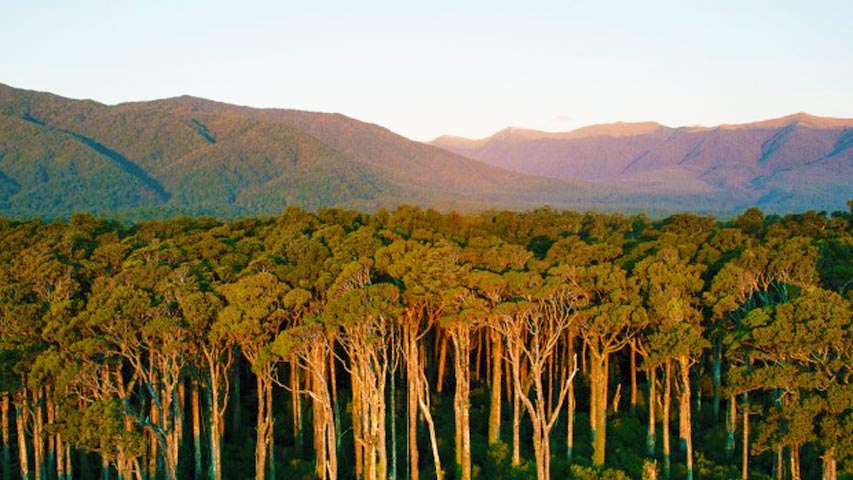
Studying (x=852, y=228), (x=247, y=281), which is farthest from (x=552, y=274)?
(x=852, y=228)

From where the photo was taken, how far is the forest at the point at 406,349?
78.7ft

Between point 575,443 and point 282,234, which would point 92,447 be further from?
point 575,443

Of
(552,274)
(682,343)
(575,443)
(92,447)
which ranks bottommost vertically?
(575,443)

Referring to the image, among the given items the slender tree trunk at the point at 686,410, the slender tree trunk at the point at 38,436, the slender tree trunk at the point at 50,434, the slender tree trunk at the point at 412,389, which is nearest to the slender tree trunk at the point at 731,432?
the slender tree trunk at the point at 686,410

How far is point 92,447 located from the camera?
917 inches

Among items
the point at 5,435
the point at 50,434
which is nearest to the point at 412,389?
the point at 50,434

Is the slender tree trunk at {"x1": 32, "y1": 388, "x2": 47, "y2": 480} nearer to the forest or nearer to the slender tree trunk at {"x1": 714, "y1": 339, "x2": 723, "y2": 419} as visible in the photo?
the forest

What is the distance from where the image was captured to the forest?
78.7 ft

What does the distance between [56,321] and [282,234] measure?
44.5 ft

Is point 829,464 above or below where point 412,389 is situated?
below

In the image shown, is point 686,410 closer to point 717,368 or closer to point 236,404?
point 717,368

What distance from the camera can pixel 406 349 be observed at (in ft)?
92.5

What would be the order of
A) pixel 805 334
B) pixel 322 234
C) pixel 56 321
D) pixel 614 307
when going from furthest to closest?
pixel 322 234 < pixel 614 307 < pixel 56 321 < pixel 805 334

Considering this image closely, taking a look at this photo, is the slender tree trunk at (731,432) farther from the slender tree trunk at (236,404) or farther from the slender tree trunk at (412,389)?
the slender tree trunk at (236,404)
